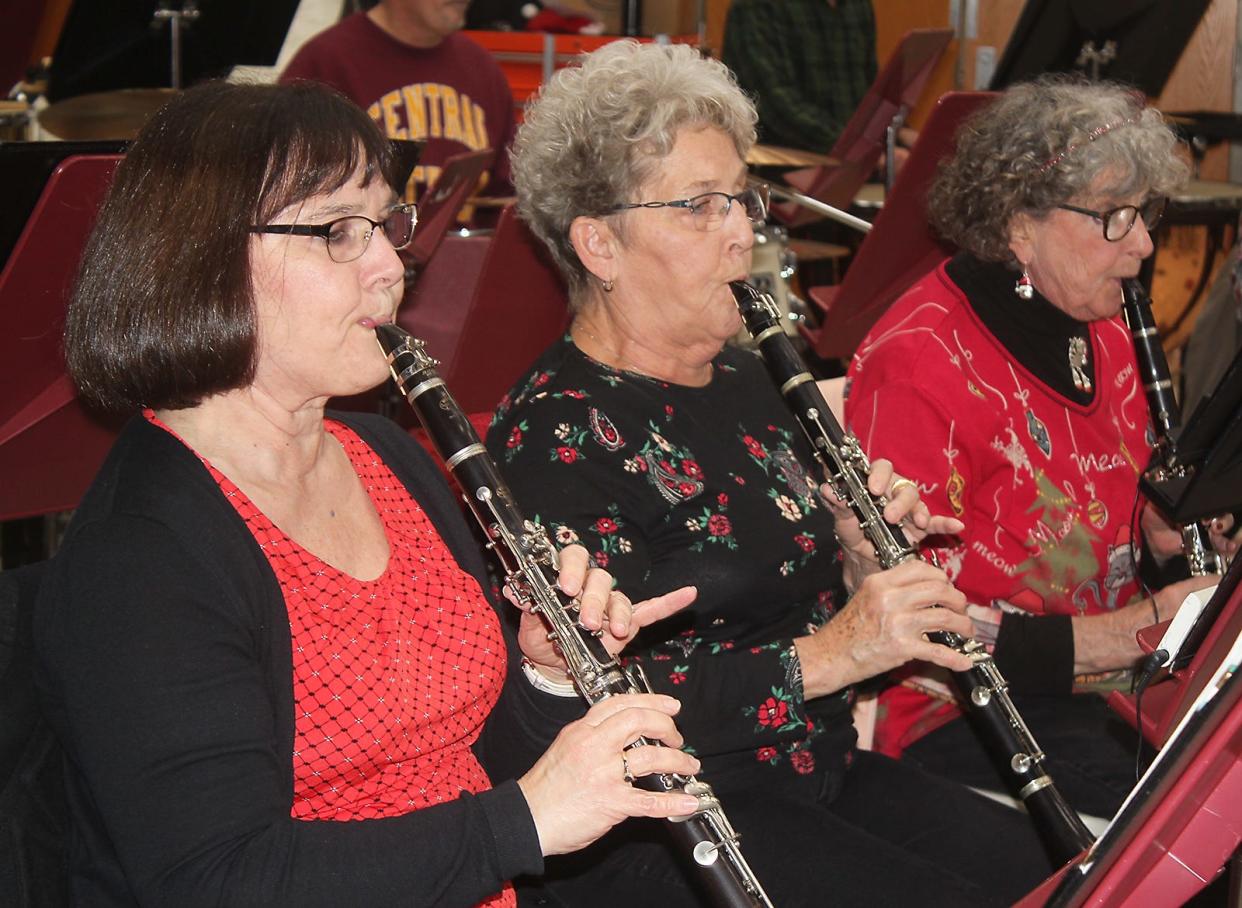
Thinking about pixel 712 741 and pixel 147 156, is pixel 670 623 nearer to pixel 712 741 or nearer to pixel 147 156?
pixel 712 741

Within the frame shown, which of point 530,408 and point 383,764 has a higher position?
point 530,408

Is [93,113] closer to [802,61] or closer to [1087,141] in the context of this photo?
[1087,141]

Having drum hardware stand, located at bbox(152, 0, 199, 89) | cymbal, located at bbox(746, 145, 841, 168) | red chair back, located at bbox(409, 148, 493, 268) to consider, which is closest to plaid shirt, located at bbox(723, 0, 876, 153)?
cymbal, located at bbox(746, 145, 841, 168)

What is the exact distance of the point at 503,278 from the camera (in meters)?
2.53

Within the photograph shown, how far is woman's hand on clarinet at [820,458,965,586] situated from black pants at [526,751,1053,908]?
0.33 m

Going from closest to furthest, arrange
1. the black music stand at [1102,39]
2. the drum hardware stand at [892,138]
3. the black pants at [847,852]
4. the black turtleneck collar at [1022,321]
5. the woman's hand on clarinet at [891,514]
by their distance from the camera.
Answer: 1. the black pants at [847,852]
2. the woman's hand on clarinet at [891,514]
3. the black turtleneck collar at [1022,321]
4. the black music stand at [1102,39]
5. the drum hardware stand at [892,138]

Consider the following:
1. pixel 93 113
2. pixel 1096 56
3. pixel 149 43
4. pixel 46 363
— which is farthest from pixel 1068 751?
pixel 149 43

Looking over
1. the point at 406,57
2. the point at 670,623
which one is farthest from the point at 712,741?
the point at 406,57

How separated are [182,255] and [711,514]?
2.51ft

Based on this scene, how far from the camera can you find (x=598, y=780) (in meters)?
1.21

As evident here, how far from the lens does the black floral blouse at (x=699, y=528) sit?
5.41 feet

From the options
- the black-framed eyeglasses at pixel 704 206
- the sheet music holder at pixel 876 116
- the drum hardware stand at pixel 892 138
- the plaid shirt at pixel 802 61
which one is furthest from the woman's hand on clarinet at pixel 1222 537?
the plaid shirt at pixel 802 61

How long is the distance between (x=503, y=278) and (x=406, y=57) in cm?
159

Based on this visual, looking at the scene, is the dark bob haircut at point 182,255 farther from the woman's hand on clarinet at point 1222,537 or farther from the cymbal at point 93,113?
the cymbal at point 93,113
